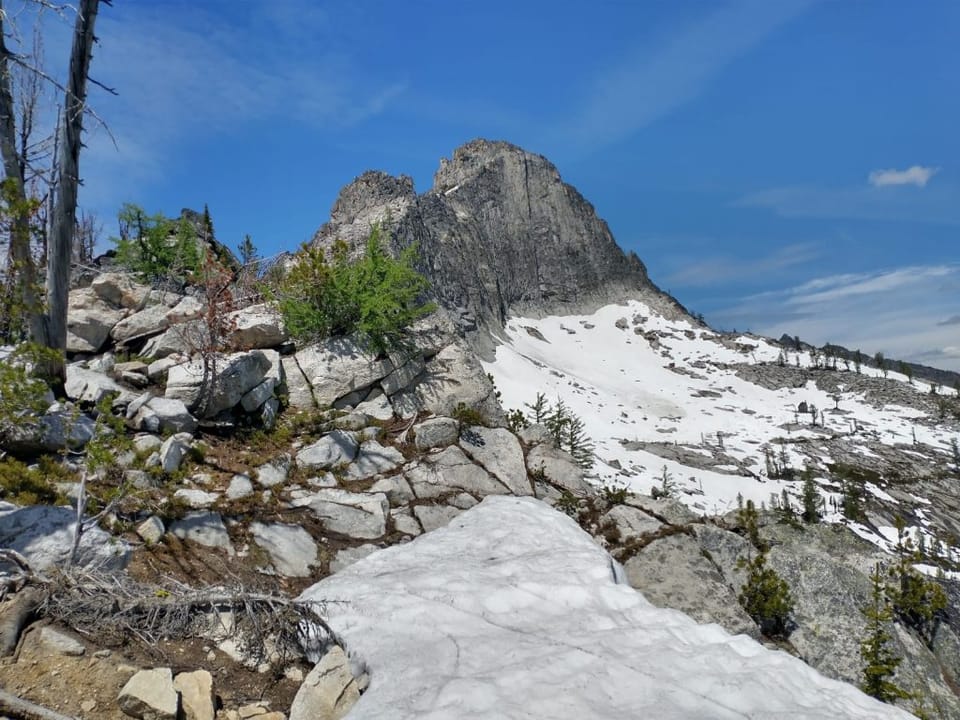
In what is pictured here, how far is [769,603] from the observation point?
21.7ft

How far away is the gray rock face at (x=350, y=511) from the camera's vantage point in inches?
271

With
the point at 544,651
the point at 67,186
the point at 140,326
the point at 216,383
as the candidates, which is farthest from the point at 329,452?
the point at 67,186

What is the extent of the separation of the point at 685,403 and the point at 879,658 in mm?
43416

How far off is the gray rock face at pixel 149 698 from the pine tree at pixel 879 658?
21.9 ft

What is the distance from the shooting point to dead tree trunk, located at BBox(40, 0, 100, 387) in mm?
7652

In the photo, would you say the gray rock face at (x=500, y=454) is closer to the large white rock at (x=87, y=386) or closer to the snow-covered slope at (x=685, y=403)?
the large white rock at (x=87, y=386)

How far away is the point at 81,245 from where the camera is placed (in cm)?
1777

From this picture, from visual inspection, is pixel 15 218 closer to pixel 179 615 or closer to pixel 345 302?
pixel 179 615

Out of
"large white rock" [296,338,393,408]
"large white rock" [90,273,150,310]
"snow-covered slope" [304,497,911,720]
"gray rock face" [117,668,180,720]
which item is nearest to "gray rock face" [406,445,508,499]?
"snow-covered slope" [304,497,911,720]

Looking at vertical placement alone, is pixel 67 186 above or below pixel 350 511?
above

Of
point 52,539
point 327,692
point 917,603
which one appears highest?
point 52,539

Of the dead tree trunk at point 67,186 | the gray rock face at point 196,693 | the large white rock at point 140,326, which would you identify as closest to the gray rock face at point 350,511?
the gray rock face at point 196,693

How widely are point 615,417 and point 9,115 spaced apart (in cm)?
3802

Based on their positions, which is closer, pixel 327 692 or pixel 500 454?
pixel 327 692
